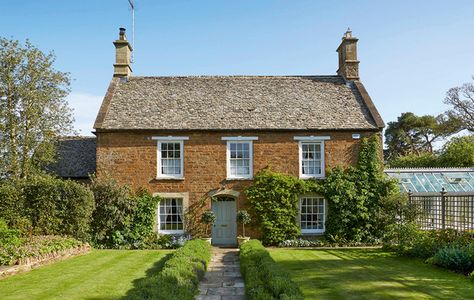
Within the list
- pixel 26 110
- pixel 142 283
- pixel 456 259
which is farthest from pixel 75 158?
pixel 456 259

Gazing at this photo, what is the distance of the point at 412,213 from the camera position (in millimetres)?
19359

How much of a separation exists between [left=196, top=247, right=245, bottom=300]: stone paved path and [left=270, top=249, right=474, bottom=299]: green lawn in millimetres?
1619

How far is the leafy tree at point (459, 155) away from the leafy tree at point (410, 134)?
60.1 ft

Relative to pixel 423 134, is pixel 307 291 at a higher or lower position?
lower

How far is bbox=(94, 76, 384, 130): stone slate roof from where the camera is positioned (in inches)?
869

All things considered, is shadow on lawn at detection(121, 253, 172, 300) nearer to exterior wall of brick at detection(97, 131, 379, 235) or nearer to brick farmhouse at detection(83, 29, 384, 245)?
brick farmhouse at detection(83, 29, 384, 245)

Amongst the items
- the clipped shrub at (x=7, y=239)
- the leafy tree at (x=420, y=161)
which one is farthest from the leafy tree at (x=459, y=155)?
the clipped shrub at (x=7, y=239)

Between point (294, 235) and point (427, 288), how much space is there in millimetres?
10744

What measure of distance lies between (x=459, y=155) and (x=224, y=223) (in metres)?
25.7

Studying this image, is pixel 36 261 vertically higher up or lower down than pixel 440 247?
lower down

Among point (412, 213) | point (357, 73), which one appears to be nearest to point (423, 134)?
point (357, 73)

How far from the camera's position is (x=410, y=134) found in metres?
62.9

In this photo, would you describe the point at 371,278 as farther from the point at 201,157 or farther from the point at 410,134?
the point at 410,134

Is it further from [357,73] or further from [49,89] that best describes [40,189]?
[357,73]
